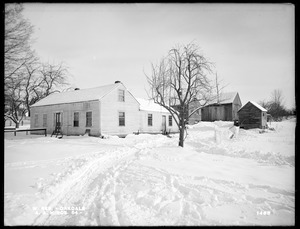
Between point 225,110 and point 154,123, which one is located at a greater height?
point 225,110

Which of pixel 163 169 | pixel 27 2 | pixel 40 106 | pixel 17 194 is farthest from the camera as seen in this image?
pixel 40 106

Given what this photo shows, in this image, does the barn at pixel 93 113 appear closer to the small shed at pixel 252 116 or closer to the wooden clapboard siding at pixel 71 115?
the wooden clapboard siding at pixel 71 115

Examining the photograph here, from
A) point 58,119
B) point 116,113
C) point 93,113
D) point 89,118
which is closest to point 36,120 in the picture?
point 58,119

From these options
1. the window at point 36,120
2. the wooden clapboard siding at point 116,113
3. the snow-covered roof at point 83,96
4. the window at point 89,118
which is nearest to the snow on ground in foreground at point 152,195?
the wooden clapboard siding at point 116,113

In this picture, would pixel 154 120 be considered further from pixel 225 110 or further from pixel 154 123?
pixel 225 110

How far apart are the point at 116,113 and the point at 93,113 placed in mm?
2399

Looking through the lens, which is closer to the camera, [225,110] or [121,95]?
[121,95]

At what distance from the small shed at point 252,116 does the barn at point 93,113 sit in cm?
1451

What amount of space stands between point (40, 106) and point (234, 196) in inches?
899

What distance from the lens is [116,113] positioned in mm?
16344

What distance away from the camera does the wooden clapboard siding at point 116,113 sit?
15289mm

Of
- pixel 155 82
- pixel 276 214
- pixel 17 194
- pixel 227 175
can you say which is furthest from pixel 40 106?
pixel 276 214

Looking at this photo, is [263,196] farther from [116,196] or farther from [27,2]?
[27,2]

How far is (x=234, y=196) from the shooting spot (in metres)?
3.14
